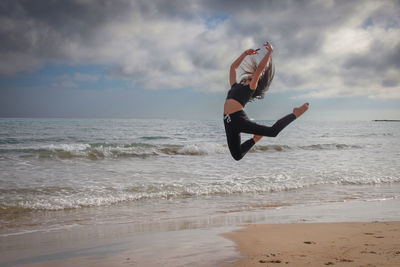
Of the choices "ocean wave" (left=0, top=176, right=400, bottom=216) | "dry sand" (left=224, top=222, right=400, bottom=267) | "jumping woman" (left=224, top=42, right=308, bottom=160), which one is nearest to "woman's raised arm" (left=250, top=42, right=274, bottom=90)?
"jumping woman" (left=224, top=42, right=308, bottom=160)

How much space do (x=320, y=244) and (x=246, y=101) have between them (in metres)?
2.31

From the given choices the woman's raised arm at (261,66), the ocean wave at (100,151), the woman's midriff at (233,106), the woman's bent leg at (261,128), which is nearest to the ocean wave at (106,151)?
the ocean wave at (100,151)

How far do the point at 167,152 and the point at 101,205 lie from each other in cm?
1385

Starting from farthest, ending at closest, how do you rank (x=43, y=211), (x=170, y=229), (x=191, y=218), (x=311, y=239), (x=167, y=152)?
1. (x=167, y=152)
2. (x=43, y=211)
3. (x=191, y=218)
4. (x=170, y=229)
5. (x=311, y=239)

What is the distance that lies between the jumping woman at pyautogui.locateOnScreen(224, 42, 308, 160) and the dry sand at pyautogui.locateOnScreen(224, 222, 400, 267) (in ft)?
4.53

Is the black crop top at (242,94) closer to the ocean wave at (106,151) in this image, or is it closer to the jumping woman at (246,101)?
the jumping woman at (246,101)

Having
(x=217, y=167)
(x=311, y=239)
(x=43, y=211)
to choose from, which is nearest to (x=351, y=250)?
(x=311, y=239)

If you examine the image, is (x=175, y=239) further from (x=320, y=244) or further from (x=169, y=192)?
(x=169, y=192)

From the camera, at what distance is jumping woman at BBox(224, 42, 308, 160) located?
4.95 metres

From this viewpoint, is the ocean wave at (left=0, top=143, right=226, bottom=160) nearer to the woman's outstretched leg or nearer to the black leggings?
the black leggings

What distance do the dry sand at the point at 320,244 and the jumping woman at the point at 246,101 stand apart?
1381 mm

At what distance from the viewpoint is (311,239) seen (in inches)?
193

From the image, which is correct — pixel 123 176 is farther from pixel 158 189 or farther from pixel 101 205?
pixel 101 205

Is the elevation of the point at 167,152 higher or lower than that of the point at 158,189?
higher
